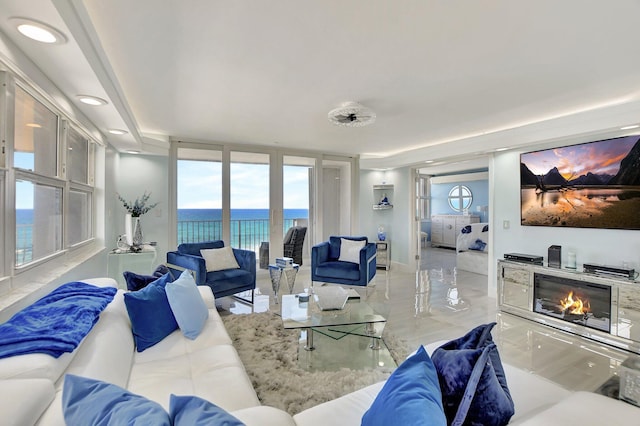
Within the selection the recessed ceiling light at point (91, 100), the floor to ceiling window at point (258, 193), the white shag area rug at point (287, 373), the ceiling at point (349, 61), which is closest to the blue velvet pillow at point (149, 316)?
the white shag area rug at point (287, 373)

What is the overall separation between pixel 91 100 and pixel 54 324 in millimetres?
2042

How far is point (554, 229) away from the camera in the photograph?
12.6ft

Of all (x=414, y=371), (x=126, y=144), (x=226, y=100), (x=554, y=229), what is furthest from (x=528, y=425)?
(x=126, y=144)

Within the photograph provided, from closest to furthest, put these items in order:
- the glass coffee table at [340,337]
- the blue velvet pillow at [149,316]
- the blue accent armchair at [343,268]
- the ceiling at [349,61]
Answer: the ceiling at [349,61], the blue velvet pillow at [149,316], the glass coffee table at [340,337], the blue accent armchair at [343,268]

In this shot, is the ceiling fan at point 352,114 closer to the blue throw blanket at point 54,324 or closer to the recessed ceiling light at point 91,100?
the recessed ceiling light at point 91,100

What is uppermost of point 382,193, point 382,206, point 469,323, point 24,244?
point 382,193

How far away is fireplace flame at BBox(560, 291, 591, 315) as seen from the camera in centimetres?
322

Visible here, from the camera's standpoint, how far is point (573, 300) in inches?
131

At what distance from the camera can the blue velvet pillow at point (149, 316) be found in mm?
1923

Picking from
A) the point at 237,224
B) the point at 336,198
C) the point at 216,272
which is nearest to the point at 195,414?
the point at 216,272

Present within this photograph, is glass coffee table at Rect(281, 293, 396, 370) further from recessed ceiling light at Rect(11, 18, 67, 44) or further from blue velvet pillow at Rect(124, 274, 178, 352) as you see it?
recessed ceiling light at Rect(11, 18, 67, 44)

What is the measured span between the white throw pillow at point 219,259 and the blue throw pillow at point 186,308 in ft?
5.75

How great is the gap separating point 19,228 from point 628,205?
5334 mm

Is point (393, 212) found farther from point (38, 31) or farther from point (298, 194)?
point (38, 31)
